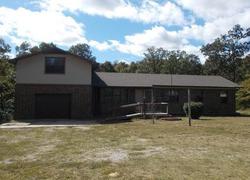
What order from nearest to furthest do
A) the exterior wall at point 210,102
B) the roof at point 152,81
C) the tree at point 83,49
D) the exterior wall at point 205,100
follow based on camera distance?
1. the roof at point 152,81
2. the exterior wall at point 205,100
3. the exterior wall at point 210,102
4. the tree at point 83,49

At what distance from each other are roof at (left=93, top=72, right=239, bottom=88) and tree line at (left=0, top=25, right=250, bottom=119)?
2926mm

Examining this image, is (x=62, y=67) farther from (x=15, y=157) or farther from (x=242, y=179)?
(x=242, y=179)

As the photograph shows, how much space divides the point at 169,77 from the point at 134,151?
24.5m

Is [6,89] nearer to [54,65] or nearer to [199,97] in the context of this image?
[54,65]

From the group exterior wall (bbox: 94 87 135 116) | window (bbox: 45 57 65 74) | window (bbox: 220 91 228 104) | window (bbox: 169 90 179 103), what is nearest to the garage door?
window (bbox: 45 57 65 74)

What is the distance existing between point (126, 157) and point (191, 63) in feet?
205

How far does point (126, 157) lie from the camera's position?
33.5ft

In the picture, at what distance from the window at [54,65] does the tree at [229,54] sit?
39702 millimetres

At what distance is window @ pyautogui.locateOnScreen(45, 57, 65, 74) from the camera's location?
26844 millimetres

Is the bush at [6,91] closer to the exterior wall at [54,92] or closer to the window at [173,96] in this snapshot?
the exterior wall at [54,92]

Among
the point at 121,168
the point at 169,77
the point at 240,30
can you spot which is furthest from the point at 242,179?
the point at 240,30

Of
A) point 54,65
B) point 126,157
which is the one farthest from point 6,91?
point 126,157

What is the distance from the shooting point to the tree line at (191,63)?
35.0m

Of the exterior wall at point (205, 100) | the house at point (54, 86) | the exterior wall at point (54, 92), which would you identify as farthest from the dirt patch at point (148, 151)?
the exterior wall at point (205, 100)
